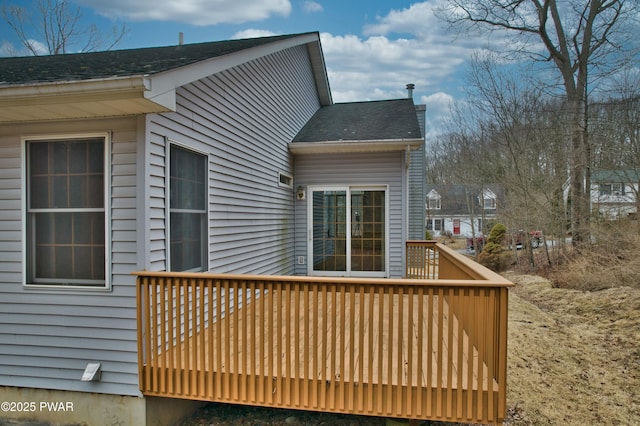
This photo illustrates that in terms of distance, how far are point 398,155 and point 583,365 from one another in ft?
13.5

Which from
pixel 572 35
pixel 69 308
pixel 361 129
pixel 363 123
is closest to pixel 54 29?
pixel 363 123

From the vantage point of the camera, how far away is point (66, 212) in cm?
311

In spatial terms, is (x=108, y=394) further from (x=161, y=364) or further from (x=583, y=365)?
(x=583, y=365)

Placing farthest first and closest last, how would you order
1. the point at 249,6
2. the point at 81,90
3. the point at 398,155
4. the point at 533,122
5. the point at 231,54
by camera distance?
the point at 533,122 < the point at 249,6 < the point at 398,155 < the point at 231,54 < the point at 81,90

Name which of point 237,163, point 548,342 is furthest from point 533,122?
point 237,163

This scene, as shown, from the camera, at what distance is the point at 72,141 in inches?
121

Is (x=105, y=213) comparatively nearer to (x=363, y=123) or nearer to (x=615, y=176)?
(x=363, y=123)

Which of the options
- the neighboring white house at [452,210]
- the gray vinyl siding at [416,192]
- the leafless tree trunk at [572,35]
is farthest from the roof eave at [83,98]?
the neighboring white house at [452,210]

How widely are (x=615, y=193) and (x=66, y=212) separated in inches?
447

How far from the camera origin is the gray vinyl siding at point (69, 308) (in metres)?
2.95

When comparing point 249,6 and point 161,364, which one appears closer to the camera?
point 161,364

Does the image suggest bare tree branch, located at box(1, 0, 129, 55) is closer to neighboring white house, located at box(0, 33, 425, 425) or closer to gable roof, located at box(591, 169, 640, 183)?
neighboring white house, located at box(0, 33, 425, 425)

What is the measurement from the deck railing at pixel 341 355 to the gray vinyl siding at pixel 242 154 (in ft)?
2.34

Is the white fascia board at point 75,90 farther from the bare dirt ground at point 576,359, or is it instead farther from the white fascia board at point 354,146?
the bare dirt ground at point 576,359
